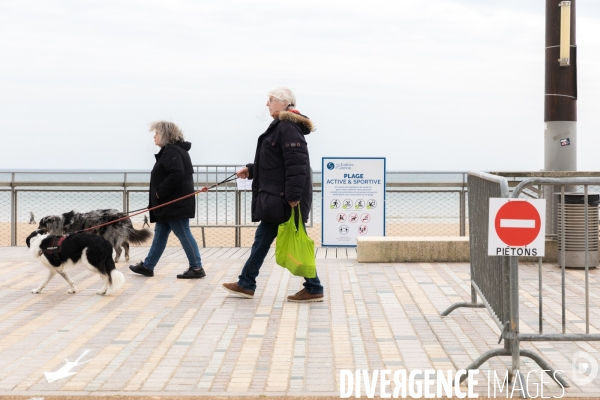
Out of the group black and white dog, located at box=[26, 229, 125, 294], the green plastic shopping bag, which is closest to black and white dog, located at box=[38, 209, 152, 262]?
black and white dog, located at box=[26, 229, 125, 294]

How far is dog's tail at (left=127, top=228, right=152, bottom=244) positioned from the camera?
10.2 metres

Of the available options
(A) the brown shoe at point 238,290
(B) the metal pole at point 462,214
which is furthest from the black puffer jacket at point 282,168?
(B) the metal pole at point 462,214

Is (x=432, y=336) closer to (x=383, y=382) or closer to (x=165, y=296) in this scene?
(x=383, y=382)

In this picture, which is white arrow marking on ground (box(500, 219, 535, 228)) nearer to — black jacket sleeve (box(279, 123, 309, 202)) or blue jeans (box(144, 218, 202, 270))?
black jacket sleeve (box(279, 123, 309, 202))

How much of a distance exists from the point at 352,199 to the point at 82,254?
17.4 feet

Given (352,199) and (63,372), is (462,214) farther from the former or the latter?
(63,372)

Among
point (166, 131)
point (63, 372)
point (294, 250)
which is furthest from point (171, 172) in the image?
point (63, 372)

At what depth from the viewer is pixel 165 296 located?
26.9 ft

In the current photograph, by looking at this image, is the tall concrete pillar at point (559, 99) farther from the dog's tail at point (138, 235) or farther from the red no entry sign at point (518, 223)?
the red no entry sign at point (518, 223)

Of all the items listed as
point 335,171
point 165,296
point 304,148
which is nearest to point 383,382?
point 304,148

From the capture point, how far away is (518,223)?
5105mm

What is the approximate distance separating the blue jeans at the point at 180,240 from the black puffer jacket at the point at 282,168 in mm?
1790

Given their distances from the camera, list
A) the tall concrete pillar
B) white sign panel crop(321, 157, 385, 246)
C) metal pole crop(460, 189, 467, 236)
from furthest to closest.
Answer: metal pole crop(460, 189, 467, 236)
white sign panel crop(321, 157, 385, 246)
the tall concrete pillar

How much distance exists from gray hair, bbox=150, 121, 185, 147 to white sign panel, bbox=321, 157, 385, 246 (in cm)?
361
